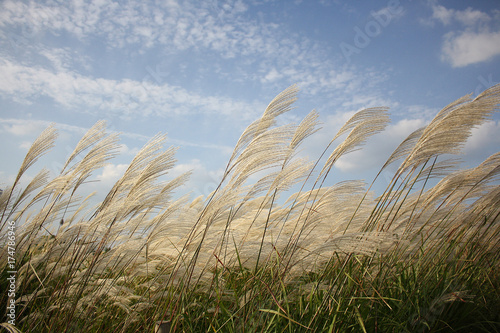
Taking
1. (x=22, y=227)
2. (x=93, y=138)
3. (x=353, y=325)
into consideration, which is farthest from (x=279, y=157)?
(x=22, y=227)

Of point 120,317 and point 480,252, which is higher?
point 480,252

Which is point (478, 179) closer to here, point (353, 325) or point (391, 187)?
point (391, 187)

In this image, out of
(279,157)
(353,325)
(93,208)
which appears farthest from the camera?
(93,208)

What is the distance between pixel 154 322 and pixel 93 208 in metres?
1.46

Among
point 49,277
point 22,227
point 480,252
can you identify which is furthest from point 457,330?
point 22,227

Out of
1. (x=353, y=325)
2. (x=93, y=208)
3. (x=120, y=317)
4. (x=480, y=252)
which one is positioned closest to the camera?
(x=353, y=325)

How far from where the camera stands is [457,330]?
2285 millimetres

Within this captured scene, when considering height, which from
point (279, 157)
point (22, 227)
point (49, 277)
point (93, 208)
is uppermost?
point (279, 157)

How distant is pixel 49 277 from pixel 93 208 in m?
0.72

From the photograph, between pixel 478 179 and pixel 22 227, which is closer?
pixel 478 179

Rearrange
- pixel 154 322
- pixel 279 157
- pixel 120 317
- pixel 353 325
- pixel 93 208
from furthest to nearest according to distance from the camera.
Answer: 1. pixel 93 208
2. pixel 120 317
3. pixel 279 157
4. pixel 154 322
5. pixel 353 325

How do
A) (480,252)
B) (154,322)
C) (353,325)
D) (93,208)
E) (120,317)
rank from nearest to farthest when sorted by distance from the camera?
(353,325), (154,322), (120,317), (480,252), (93,208)

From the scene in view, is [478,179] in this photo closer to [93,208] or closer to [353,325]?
[353,325]

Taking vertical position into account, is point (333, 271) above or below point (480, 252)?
below
